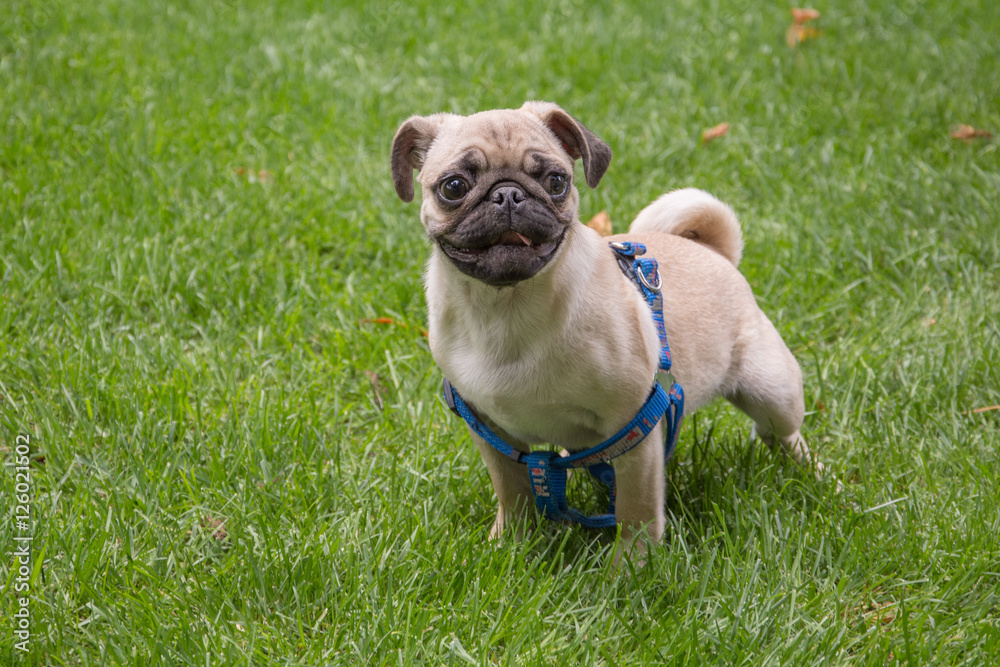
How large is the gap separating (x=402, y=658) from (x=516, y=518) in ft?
2.51

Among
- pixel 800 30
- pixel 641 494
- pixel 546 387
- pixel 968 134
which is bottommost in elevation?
pixel 641 494

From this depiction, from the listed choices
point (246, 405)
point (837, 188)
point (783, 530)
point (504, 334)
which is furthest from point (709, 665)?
point (837, 188)

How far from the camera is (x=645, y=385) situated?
269 centimetres

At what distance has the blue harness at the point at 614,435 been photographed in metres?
2.71

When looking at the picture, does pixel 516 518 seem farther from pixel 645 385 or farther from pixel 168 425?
pixel 168 425

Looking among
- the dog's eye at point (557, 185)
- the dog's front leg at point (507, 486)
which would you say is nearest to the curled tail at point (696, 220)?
the dog's eye at point (557, 185)

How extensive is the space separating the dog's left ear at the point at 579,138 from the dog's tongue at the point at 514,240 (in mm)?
444

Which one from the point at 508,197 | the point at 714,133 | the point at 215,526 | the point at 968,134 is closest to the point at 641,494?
the point at 508,197

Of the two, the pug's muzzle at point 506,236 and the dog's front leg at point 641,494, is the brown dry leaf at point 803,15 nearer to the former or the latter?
the dog's front leg at point 641,494

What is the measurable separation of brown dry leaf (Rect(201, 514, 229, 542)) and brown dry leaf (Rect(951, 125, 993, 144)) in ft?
16.6

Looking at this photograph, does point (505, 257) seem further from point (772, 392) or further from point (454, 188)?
point (772, 392)

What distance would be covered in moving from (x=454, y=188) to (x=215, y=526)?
149 cm

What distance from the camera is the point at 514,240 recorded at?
246cm

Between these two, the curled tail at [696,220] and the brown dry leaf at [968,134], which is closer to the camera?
the curled tail at [696,220]
